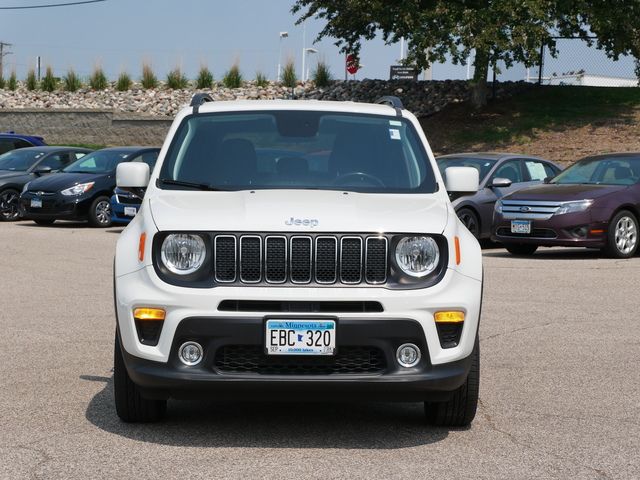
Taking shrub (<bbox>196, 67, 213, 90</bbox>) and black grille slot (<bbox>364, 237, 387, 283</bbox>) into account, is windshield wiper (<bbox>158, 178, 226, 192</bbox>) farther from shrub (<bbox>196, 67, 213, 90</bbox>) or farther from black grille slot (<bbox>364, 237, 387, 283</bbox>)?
shrub (<bbox>196, 67, 213, 90</bbox>)

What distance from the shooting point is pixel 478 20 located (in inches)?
1318

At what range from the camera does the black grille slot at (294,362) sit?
6.05 metres

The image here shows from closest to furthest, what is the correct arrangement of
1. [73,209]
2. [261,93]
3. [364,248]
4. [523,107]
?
[364,248] < [73,209] < [523,107] < [261,93]

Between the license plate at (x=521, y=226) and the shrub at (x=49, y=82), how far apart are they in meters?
→ 35.1

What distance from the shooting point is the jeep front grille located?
613cm

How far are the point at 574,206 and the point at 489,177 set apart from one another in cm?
259

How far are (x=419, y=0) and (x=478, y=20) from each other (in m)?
2.54

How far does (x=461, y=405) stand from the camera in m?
6.61

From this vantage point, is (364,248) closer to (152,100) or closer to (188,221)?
(188,221)

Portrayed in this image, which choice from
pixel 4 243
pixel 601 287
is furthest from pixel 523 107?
Answer: pixel 601 287

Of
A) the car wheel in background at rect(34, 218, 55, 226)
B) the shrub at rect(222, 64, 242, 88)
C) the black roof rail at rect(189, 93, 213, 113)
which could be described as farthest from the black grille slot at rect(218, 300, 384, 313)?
the shrub at rect(222, 64, 242, 88)

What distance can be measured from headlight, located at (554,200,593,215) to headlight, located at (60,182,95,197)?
9643 millimetres

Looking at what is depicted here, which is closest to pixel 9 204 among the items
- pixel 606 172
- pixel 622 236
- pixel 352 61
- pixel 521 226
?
pixel 521 226

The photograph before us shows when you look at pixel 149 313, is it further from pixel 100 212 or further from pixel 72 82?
pixel 72 82
